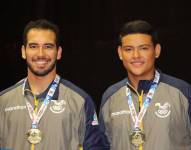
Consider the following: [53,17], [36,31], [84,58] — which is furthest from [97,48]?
[36,31]

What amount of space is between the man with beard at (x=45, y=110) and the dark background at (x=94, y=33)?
443 cm

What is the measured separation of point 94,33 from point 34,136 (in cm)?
484

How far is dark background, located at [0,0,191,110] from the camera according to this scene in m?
7.38

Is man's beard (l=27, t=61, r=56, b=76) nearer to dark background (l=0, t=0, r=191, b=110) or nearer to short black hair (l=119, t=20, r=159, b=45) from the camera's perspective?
short black hair (l=119, t=20, r=159, b=45)

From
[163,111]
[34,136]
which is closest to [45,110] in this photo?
[34,136]

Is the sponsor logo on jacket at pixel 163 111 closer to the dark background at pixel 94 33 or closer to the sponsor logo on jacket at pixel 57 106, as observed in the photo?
the sponsor logo on jacket at pixel 57 106

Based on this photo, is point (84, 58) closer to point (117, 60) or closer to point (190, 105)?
point (117, 60)

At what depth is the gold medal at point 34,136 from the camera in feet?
9.83

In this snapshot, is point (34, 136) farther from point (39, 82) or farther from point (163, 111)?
point (163, 111)

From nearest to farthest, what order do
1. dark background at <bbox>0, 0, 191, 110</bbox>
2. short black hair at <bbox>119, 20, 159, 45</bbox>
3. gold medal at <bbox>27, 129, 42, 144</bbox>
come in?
gold medal at <bbox>27, 129, 42, 144</bbox> → short black hair at <bbox>119, 20, 159, 45</bbox> → dark background at <bbox>0, 0, 191, 110</bbox>

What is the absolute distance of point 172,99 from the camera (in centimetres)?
309

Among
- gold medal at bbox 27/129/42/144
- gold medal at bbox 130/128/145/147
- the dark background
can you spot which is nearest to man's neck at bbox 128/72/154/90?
gold medal at bbox 130/128/145/147

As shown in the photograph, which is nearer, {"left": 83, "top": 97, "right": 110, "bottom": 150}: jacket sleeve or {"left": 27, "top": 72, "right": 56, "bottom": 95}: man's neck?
{"left": 83, "top": 97, "right": 110, "bottom": 150}: jacket sleeve

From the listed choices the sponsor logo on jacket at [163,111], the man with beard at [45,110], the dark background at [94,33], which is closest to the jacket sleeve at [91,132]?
the man with beard at [45,110]
